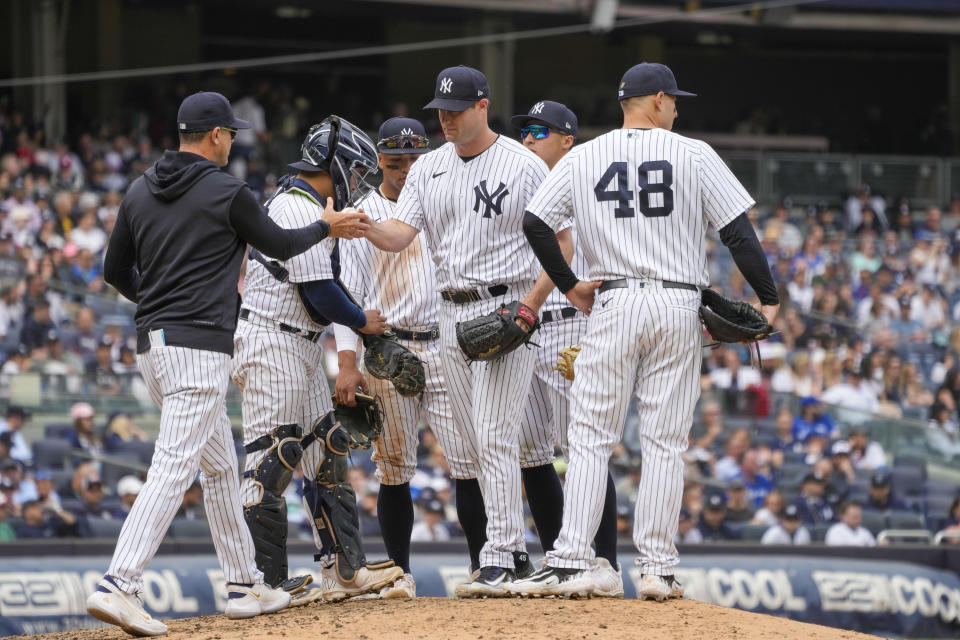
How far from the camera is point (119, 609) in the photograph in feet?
15.8

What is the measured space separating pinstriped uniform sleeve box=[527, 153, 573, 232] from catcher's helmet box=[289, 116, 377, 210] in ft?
2.84

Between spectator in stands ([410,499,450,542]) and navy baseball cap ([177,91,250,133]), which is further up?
navy baseball cap ([177,91,250,133])

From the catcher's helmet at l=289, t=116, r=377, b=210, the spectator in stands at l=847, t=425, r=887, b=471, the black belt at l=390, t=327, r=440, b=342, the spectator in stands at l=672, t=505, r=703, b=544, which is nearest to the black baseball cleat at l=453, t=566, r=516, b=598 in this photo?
the black belt at l=390, t=327, r=440, b=342

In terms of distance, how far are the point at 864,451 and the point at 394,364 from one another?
24.9 feet

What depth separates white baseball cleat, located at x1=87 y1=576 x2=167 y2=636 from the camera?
4.77 meters

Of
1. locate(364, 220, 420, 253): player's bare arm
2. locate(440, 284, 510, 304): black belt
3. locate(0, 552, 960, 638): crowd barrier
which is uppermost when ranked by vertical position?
locate(364, 220, 420, 253): player's bare arm

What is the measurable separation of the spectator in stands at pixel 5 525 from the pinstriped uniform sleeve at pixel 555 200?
21.9 feet

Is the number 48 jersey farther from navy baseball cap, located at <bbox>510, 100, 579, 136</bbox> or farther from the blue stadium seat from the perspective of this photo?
→ the blue stadium seat

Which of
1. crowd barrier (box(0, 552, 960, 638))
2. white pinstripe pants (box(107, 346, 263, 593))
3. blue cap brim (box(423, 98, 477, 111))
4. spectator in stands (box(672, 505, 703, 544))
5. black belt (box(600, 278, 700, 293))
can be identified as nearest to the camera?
white pinstripe pants (box(107, 346, 263, 593))

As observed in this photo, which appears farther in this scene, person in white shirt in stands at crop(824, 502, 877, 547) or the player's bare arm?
person in white shirt in stands at crop(824, 502, 877, 547)

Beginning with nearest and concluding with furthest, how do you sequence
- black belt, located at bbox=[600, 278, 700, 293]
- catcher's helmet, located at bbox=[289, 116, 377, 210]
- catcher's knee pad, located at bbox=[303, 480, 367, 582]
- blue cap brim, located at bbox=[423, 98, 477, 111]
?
black belt, located at bbox=[600, 278, 700, 293] → blue cap brim, located at bbox=[423, 98, 477, 111] → catcher's helmet, located at bbox=[289, 116, 377, 210] → catcher's knee pad, located at bbox=[303, 480, 367, 582]

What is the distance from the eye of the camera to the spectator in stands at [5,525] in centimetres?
1028

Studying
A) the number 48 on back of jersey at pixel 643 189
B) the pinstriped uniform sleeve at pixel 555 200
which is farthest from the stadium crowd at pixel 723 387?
the number 48 on back of jersey at pixel 643 189

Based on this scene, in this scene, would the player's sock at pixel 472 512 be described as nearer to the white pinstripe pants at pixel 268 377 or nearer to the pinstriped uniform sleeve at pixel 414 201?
the white pinstripe pants at pixel 268 377
